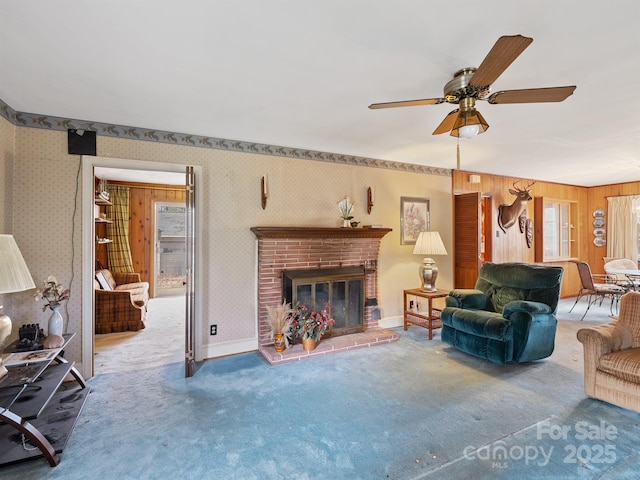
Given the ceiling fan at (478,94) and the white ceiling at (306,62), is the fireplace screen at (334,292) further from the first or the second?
the ceiling fan at (478,94)

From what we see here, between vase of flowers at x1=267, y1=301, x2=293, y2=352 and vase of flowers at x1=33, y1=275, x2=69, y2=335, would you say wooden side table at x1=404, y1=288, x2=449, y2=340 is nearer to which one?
vase of flowers at x1=267, y1=301, x2=293, y2=352

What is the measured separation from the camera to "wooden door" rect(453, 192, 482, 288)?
16.0 ft

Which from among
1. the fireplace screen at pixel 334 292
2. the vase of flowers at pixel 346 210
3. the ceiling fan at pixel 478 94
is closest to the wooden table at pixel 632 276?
the fireplace screen at pixel 334 292

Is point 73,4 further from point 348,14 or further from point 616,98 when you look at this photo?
point 616,98

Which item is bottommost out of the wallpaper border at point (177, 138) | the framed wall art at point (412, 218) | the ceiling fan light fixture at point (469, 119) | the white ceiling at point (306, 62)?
the framed wall art at point (412, 218)

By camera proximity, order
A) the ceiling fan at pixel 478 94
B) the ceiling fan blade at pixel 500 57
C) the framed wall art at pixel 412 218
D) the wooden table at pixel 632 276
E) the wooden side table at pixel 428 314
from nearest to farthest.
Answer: the ceiling fan blade at pixel 500 57 < the ceiling fan at pixel 478 94 < the wooden side table at pixel 428 314 < the framed wall art at pixel 412 218 < the wooden table at pixel 632 276

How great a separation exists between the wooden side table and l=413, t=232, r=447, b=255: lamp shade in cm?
52

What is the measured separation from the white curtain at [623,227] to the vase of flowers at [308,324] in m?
6.52

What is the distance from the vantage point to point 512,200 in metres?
5.96

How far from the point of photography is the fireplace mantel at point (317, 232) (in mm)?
3625

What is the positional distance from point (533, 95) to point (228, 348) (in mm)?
3512

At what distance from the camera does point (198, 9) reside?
155 centimetres

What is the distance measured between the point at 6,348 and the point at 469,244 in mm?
5396

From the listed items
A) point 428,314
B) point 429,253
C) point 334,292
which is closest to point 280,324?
point 334,292
